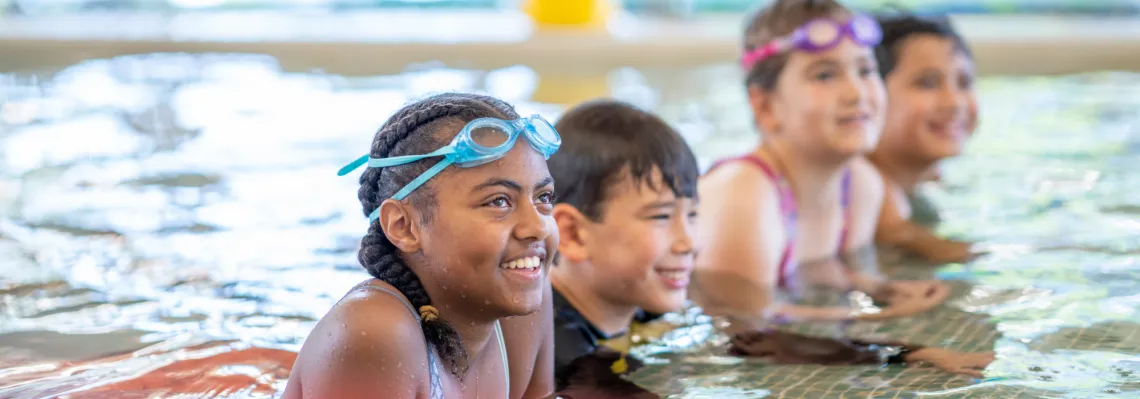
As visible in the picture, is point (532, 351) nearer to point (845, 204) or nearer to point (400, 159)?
point (400, 159)

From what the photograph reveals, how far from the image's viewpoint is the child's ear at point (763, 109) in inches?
183

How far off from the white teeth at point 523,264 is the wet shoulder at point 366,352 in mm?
219

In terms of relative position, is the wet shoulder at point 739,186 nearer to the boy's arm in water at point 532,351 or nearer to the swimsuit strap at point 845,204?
the swimsuit strap at point 845,204

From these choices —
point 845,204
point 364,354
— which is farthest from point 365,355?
point 845,204

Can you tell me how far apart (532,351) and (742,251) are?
4.63ft

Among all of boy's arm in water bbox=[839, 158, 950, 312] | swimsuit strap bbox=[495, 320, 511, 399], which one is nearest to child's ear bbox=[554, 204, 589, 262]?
swimsuit strap bbox=[495, 320, 511, 399]

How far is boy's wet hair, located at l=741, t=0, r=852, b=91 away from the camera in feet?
15.2

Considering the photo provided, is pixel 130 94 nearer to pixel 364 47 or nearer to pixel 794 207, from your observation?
pixel 364 47

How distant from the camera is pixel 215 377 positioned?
3318 millimetres

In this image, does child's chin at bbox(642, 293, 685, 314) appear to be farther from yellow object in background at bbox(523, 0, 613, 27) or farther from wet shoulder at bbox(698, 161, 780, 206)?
yellow object in background at bbox(523, 0, 613, 27)

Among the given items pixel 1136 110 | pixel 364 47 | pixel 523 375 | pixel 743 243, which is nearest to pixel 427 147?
pixel 523 375

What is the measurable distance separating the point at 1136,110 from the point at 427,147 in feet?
23.4

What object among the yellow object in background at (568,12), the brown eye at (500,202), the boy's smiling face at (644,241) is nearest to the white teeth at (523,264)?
the brown eye at (500,202)

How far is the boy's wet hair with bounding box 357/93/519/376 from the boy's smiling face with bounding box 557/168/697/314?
2.64 ft
